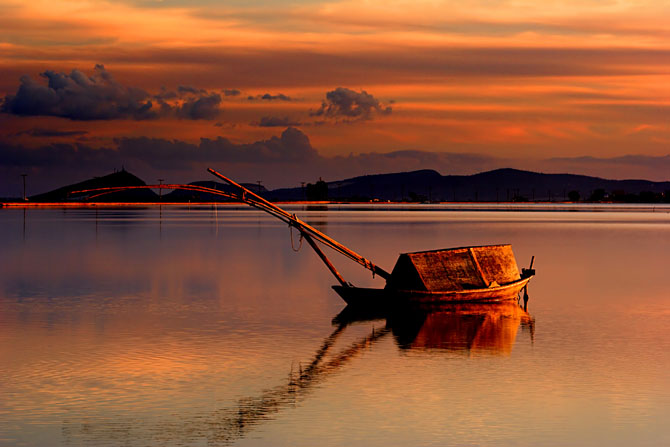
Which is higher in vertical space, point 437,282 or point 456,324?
point 437,282

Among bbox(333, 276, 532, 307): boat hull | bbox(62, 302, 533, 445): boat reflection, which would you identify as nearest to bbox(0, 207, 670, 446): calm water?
bbox(62, 302, 533, 445): boat reflection

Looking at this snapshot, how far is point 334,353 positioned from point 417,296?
947cm

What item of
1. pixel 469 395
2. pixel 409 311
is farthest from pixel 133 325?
pixel 469 395

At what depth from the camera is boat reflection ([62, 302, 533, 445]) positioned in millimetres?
19797

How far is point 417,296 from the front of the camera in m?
38.9

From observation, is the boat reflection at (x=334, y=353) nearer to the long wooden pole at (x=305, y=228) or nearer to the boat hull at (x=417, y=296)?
the boat hull at (x=417, y=296)

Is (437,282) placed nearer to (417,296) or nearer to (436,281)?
(436,281)

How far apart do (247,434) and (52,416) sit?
182 inches

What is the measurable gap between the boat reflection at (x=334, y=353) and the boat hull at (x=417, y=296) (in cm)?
36

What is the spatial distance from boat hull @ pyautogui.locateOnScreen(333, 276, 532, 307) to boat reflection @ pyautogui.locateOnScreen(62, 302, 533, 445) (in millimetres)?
Answer: 363

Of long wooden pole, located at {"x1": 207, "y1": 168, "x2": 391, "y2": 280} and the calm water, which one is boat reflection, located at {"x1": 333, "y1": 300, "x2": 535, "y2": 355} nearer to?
the calm water

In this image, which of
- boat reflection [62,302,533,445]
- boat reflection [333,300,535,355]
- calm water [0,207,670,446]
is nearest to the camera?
boat reflection [62,302,533,445]

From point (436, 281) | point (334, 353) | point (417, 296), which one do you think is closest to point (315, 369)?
point (334, 353)

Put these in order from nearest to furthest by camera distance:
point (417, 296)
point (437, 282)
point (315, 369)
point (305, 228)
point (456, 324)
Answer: point (315, 369), point (456, 324), point (417, 296), point (437, 282), point (305, 228)
